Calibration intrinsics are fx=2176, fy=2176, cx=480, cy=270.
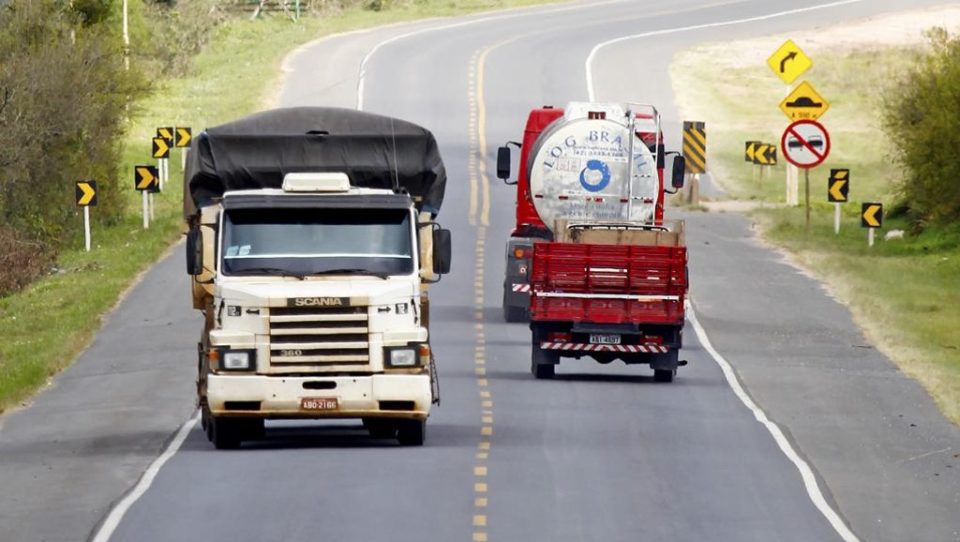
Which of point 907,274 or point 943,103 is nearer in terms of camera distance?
point 907,274

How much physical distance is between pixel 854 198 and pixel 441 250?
4010 centimetres

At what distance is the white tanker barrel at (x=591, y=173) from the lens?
1435 inches

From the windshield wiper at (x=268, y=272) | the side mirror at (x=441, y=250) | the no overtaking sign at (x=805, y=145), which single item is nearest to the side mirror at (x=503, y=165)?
the no overtaking sign at (x=805, y=145)

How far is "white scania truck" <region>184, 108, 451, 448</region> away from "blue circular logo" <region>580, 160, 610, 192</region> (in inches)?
514

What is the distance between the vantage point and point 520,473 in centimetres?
2167

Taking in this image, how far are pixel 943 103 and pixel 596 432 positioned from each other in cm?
2616

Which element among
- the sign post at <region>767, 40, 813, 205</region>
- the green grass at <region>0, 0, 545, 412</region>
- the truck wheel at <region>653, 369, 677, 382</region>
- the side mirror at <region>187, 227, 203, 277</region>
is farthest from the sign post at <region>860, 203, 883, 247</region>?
the side mirror at <region>187, 227, 203, 277</region>

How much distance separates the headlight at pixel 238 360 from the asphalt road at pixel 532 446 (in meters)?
0.99

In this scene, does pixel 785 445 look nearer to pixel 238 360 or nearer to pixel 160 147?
pixel 238 360

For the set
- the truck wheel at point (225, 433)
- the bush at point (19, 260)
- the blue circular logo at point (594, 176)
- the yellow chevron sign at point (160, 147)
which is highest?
the blue circular logo at point (594, 176)

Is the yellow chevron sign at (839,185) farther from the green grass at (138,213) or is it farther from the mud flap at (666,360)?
the mud flap at (666,360)

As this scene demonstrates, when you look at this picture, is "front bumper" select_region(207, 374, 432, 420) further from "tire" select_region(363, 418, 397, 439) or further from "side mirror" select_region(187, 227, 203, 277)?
"tire" select_region(363, 418, 397, 439)

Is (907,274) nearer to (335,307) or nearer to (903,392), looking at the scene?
(903,392)

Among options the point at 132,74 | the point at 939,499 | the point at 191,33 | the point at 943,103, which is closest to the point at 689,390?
the point at 939,499
